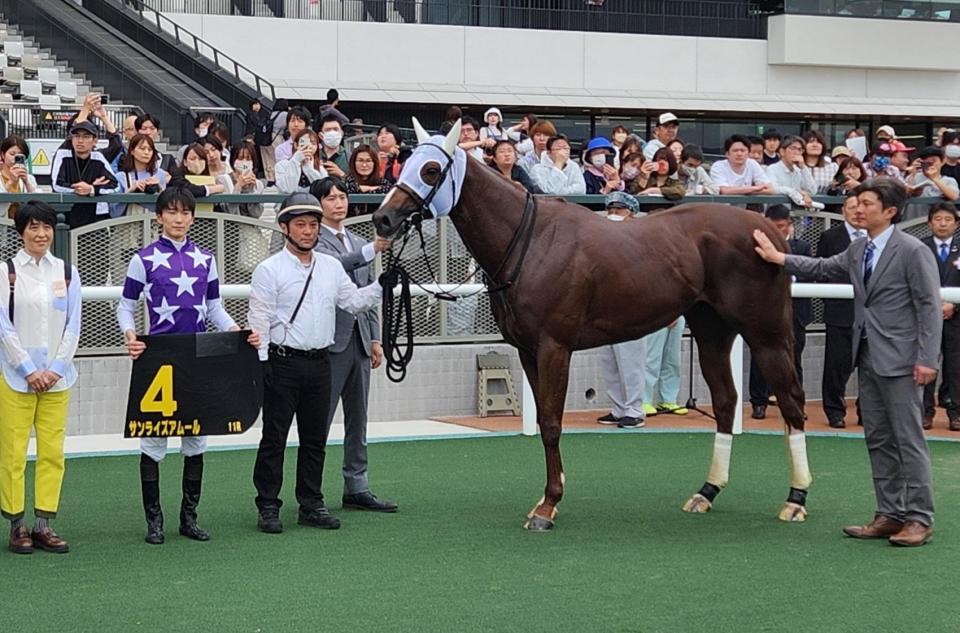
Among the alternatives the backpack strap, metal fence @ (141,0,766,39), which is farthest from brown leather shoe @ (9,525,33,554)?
metal fence @ (141,0,766,39)

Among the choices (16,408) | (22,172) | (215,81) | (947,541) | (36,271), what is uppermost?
(215,81)

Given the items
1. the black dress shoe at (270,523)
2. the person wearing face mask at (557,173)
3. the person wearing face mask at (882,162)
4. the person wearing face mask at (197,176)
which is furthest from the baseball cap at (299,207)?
the person wearing face mask at (882,162)

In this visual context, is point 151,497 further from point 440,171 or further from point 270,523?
point 440,171

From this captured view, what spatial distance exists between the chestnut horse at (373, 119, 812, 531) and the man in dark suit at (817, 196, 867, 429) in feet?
10.4

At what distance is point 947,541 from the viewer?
675 centimetres

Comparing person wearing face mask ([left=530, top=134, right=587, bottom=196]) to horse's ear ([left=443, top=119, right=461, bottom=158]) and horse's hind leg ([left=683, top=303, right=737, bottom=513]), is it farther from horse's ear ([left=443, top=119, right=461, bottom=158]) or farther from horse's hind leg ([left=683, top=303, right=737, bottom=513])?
horse's ear ([left=443, top=119, right=461, bottom=158])

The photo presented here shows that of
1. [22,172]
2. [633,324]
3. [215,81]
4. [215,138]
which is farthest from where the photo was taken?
[215,81]

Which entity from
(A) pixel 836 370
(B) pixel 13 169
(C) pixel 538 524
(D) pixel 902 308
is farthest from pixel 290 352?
(A) pixel 836 370

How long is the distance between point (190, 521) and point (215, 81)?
14.8 metres

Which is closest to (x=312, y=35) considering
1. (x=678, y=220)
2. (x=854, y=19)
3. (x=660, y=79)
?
(x=660, y=79)

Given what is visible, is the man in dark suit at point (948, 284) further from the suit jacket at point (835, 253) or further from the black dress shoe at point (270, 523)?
the black dress shoe at point (270, 523)

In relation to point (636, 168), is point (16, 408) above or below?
below

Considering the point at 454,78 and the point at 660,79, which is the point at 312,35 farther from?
the point at 660,79

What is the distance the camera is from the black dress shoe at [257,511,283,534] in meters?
6.98
